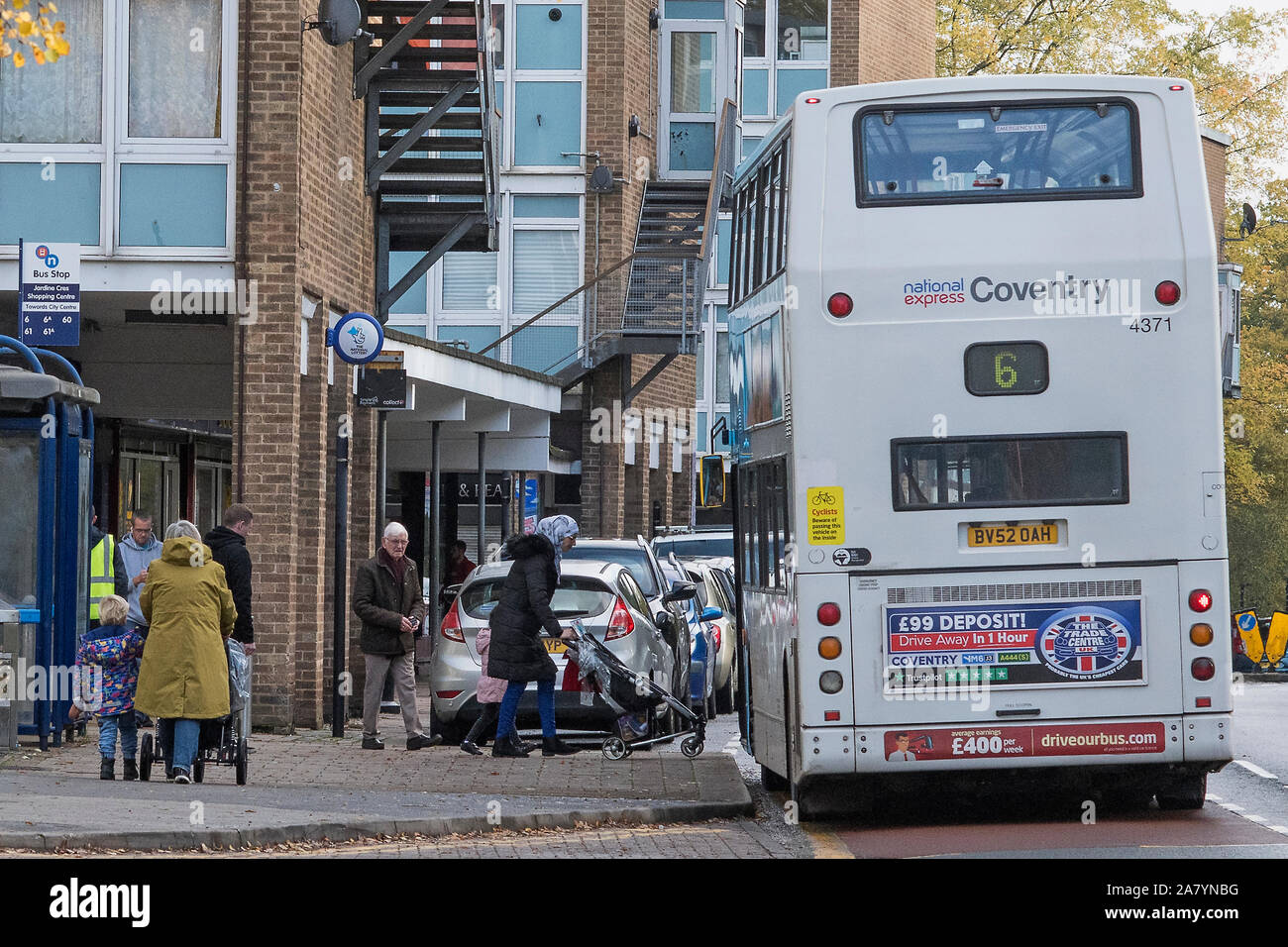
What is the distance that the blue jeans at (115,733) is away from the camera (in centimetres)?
1332

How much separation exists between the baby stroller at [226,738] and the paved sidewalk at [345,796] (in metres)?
0.18

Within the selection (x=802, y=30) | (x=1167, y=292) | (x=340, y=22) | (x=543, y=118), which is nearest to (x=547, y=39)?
(x=543, y=118)

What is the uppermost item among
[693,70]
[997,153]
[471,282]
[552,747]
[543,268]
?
[693,70]

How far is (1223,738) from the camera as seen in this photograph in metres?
11.7

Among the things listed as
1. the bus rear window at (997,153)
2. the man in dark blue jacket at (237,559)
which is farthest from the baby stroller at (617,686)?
the bus rear window at (997,153)

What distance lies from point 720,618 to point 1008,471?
1067 cm

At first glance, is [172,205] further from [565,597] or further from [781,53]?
[781,53]

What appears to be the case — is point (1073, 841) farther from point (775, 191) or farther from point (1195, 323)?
point (775, 191)

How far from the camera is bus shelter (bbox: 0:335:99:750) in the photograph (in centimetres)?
1459

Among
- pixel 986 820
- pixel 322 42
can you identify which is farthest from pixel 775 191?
pixel 322 42

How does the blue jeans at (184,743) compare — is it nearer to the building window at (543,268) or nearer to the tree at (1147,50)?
the building window at (543,268)

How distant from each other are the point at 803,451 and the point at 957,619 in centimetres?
126

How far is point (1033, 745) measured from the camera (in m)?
11.7

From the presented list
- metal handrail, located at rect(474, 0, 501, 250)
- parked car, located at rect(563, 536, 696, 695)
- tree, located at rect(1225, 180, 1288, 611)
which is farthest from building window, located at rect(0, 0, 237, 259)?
tree, located at rect(1225, 180, 1288, 611)
